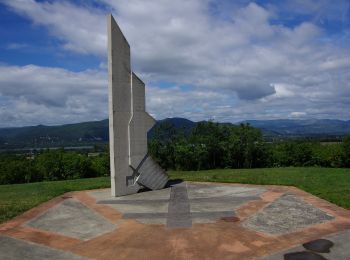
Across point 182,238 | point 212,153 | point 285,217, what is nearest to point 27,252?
point 182,238

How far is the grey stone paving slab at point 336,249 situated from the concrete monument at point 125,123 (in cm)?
925

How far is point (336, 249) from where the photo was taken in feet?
31.4

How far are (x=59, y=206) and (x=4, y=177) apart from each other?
30430 millimetres

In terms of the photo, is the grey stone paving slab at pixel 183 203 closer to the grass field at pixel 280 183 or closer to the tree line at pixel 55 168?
the grass field at pixel 280 183

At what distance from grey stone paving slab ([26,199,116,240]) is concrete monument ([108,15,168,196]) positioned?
283cm

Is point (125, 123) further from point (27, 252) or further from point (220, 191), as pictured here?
point (27, 252)

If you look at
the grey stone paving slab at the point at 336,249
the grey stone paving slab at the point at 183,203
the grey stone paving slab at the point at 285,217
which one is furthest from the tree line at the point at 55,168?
the grey stone paving slab at the point at 336,249

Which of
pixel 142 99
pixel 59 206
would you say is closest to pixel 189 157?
pixel 142 99

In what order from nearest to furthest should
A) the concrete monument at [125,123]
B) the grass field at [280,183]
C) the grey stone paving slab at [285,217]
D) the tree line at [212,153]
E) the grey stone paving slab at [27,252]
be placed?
the grey stone paving slab at [27,252] → the grey stone paving slab at [285,217] → the grass field at [280,183] → the concrete monument at [125,123] → the tree line at [212,153]

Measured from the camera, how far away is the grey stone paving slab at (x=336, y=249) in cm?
912

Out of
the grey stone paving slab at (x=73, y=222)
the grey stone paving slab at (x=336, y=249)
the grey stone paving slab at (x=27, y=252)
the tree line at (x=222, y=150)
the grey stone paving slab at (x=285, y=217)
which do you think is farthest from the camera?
the tree line at (x=222, y=150)

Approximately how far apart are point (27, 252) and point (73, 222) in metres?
3.00

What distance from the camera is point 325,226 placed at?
1156cm

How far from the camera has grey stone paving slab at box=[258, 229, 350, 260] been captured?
912 cm
